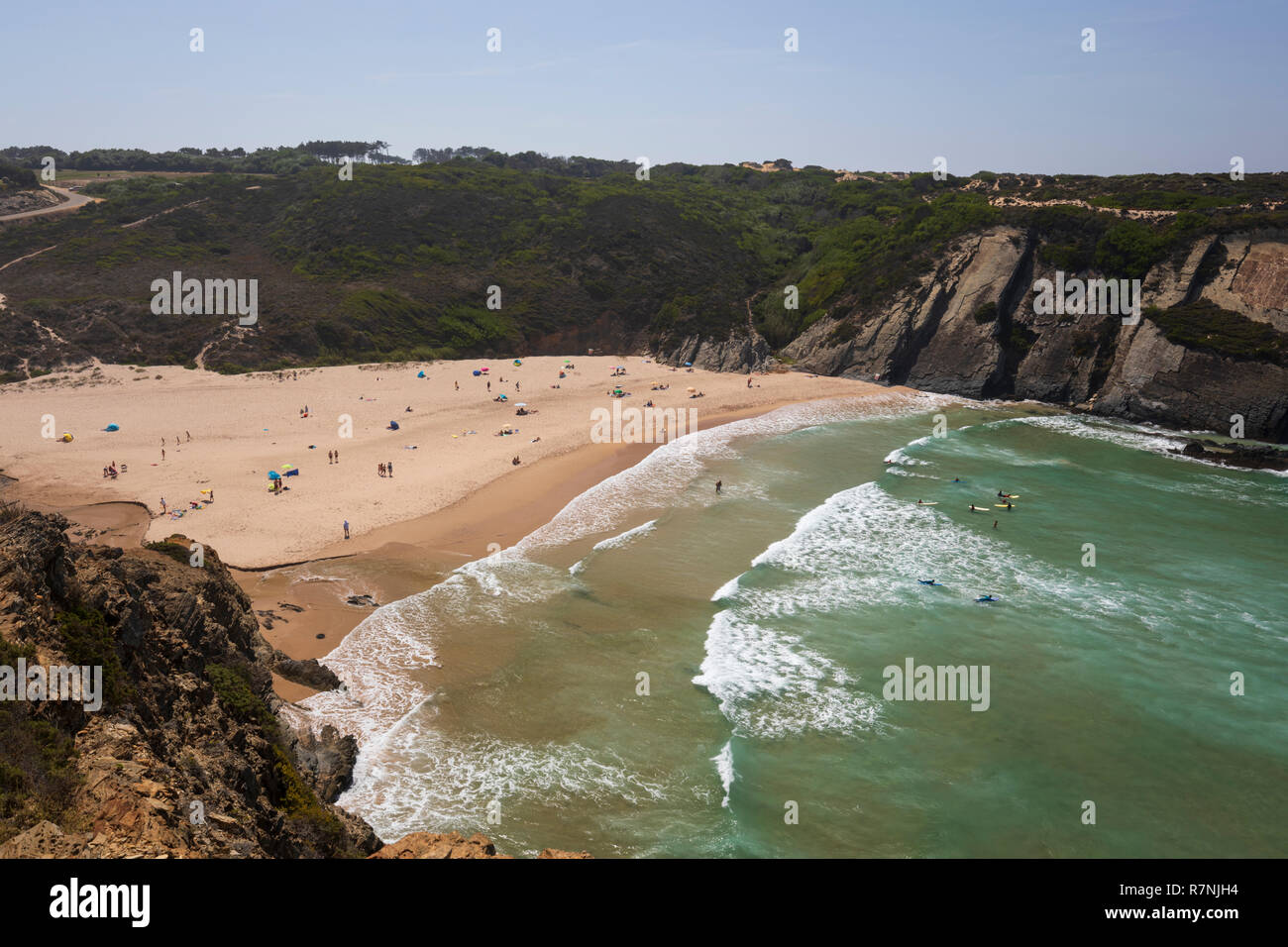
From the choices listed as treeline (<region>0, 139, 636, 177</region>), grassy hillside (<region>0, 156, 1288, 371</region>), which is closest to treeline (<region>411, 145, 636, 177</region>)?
treeline (<region>0, 139, 636, 177</region>)

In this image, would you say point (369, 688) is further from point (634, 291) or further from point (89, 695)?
point (634, 291)

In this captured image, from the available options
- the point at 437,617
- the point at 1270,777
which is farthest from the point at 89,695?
the point at 1270,777

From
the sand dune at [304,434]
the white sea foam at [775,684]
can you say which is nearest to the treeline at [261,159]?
the sand dune at [304,434]

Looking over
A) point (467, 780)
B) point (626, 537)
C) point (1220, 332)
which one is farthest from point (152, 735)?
point (1220, 332)

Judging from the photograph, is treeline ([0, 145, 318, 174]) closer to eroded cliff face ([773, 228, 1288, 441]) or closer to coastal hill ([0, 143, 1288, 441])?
coastal hill ([0, 143, 1288, 441])

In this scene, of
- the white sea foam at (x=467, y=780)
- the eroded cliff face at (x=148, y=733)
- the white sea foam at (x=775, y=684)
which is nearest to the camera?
the eroded cliff face at (x=148, y=733)

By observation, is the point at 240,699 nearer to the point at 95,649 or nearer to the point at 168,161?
the point at 95,649

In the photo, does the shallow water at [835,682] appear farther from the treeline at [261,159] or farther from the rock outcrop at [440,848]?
the treeline at [261,159]
